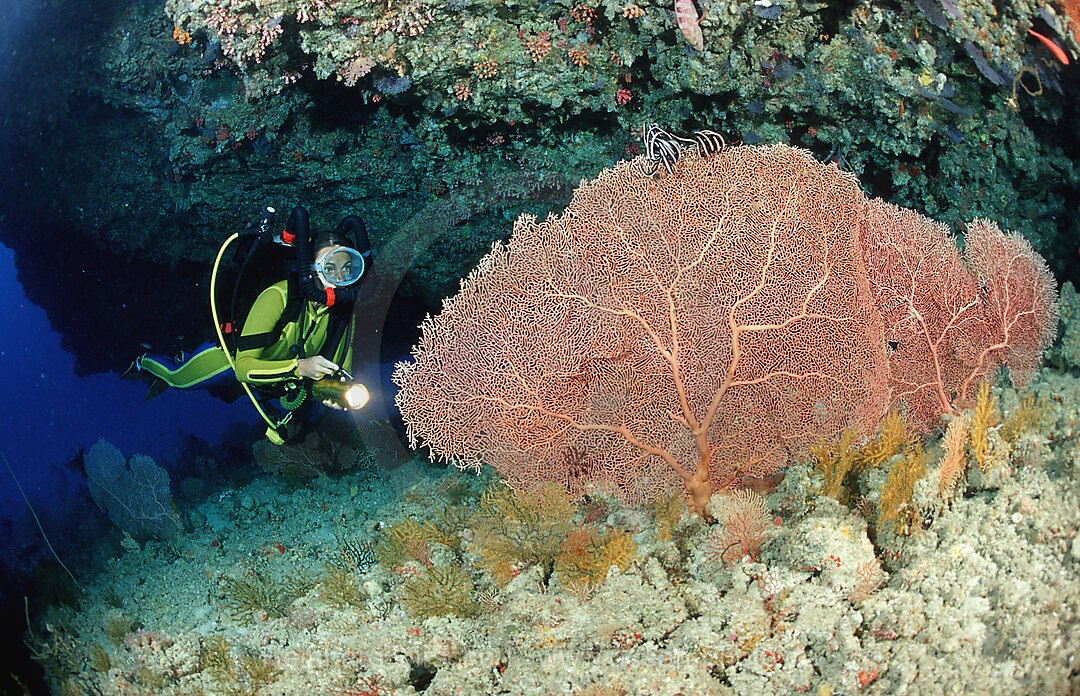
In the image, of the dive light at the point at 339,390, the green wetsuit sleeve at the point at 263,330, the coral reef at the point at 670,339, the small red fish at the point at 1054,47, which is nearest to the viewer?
the small red fish at the point at 1054,47

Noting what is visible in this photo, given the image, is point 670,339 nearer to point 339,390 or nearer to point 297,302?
point 339,390

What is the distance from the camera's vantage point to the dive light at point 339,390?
3592mm

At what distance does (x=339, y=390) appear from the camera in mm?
3779

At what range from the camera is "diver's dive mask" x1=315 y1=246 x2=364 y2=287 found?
3822mm

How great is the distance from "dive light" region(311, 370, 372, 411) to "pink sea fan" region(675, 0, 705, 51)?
330 centimetres

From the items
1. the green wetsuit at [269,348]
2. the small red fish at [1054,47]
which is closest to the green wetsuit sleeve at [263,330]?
the green wetsuit at [269,348]

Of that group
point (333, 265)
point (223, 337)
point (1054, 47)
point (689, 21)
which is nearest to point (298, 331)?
point (223, 337)

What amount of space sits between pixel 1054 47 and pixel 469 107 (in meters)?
3.74

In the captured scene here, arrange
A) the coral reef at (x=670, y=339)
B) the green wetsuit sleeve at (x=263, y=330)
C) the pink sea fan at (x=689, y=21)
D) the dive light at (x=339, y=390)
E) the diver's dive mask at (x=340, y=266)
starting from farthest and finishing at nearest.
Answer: the green wetsuit sleeve at (x=263, y=330) < the diver's dive mask at (x=340, y=266) < the dive light at (x=339, y=390) < the pink sea fan at (x=689, y=21) < the coral reef at (x=670, y=339)

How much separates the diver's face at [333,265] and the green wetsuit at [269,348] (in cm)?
57

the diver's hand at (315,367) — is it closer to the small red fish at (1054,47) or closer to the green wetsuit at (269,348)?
the green wetsuit at (269,348)

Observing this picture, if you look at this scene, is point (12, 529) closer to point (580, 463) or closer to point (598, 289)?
point (580, 463)

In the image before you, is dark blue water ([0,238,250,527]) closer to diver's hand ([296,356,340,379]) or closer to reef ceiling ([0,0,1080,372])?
reef ceiling ([0,0,1080,372])

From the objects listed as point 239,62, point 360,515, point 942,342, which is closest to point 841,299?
point 942,342
